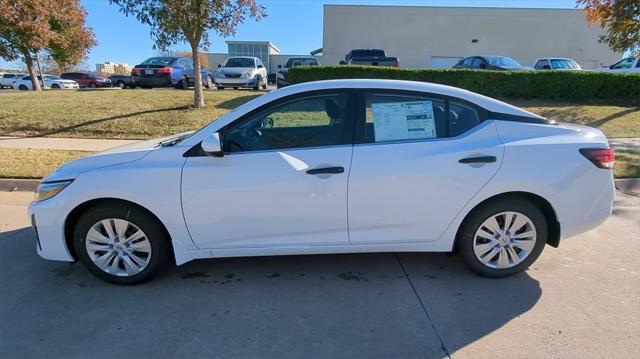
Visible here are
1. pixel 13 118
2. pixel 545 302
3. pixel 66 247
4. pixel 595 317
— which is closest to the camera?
pixel 595 317

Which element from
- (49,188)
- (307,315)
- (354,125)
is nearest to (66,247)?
(49,188)

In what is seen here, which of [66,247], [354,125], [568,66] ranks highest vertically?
[568,66]

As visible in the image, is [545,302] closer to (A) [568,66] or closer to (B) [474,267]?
(B) [474,267]

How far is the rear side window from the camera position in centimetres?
332

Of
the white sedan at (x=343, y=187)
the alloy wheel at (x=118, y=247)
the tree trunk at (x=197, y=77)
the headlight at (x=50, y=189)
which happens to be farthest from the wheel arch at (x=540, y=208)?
the tree trunk at (x=197, y=77)

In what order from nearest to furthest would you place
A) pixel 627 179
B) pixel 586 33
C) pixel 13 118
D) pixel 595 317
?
pixel 595 317, pixel 627 179, pixel 13 118, pixel 586 33

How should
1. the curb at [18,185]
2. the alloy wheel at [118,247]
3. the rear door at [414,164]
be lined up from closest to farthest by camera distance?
the rear door at [414,164] < the alloy wheel at [118,247] < the curb at [18,185]

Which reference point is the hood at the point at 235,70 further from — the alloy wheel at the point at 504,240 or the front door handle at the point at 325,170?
the alloy wheel at the point at 504,240

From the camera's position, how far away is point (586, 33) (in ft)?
112

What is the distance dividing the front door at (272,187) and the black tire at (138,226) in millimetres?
300

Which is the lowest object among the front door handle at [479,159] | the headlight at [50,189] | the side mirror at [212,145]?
the headlight at [50,189]

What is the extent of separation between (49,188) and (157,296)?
1.23 metres

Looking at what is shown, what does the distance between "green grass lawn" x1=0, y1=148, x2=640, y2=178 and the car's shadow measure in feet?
10.4

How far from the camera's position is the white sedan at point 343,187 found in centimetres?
319
